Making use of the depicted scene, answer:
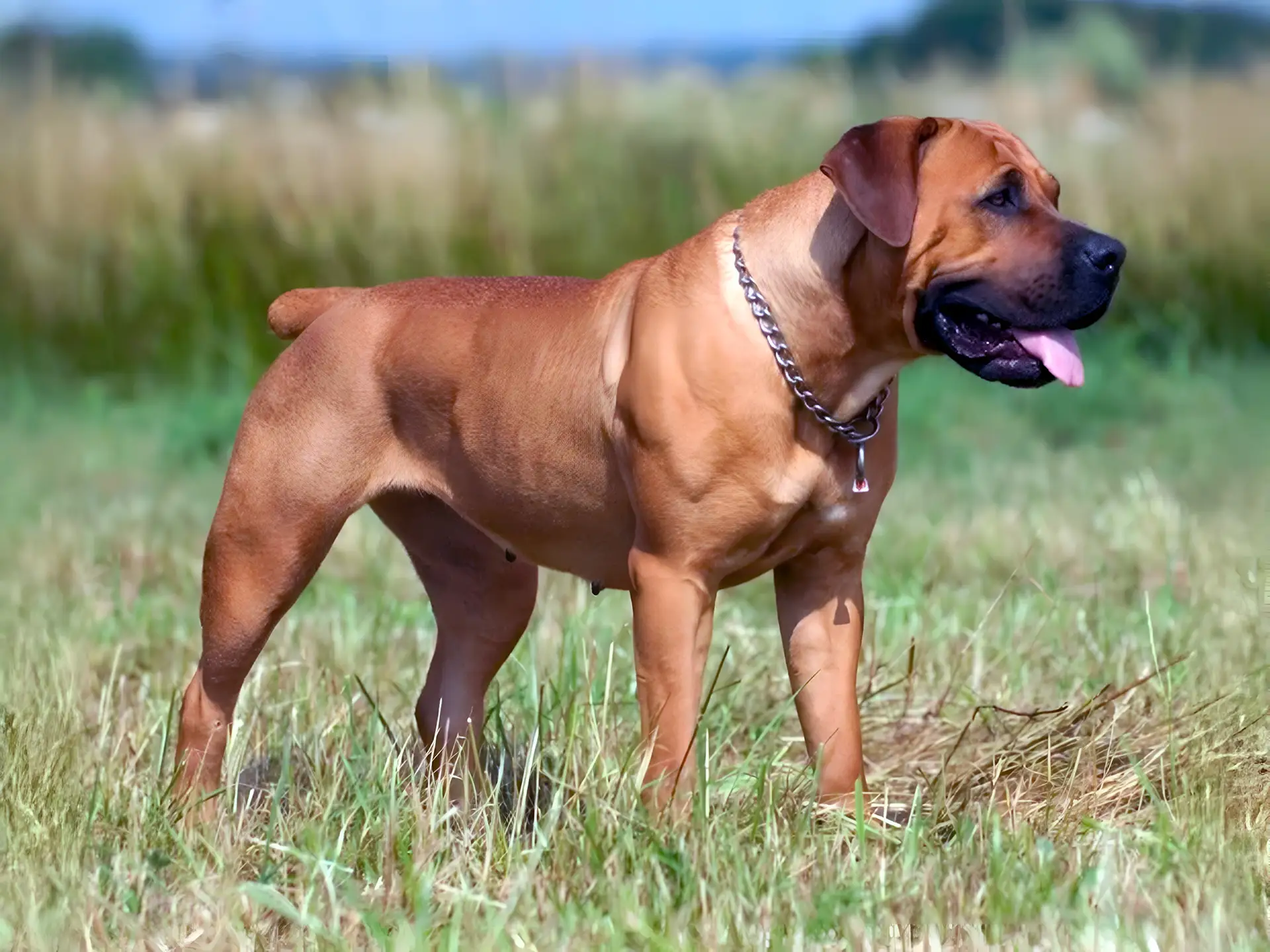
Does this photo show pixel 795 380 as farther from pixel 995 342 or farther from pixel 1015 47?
pixel 1015 47

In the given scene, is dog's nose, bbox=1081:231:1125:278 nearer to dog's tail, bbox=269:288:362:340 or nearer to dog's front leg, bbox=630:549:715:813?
dog's front leg, bbox=630:549:715:813

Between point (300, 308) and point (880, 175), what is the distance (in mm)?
1873

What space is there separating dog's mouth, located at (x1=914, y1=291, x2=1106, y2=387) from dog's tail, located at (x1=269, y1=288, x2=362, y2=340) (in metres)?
1.79

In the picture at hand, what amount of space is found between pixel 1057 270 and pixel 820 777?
4.44ft

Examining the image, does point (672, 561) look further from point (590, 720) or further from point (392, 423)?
point (392, 423)

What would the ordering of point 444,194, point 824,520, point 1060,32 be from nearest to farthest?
point 824,520
point 444,194
point 1060,32

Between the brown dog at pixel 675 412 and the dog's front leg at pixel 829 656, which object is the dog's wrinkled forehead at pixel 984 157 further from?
the dog's front leg at pixel 829 656

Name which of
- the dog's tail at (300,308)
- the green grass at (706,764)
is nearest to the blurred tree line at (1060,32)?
the green grass at (706,764)

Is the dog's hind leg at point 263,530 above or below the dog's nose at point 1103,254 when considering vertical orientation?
below

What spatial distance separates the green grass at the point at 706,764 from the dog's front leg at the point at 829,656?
0.31ft

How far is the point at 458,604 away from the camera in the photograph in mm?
5074

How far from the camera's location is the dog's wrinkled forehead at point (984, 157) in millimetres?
4031

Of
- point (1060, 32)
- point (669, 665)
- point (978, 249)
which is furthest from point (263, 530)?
point (1060, 32)

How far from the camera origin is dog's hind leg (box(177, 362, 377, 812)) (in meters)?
4.60
